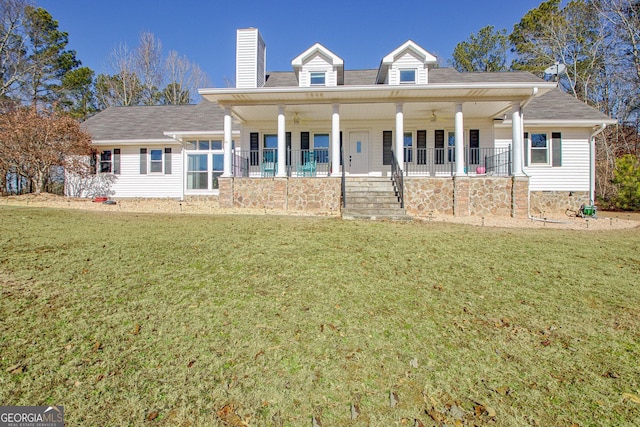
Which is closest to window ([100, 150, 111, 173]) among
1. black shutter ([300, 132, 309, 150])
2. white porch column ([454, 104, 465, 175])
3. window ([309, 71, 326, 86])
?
black shutter ([300, 132, 309, 150])

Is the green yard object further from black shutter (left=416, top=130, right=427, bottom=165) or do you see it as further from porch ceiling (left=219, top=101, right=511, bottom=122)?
black shutter (left=416, top=130, right=427, bottom=165)

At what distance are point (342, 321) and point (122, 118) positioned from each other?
20.0 metres

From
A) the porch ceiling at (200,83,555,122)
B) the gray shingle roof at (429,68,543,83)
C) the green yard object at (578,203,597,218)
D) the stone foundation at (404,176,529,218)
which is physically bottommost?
the green yard object at (578,203,597,218)

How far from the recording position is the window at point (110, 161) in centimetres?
1680

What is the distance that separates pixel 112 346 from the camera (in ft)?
8.81

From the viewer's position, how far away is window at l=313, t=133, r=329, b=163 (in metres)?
15.2

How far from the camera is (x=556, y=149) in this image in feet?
48.1

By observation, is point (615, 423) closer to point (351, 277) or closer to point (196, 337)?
point (351, 277)

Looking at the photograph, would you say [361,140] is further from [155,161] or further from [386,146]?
[155,161]

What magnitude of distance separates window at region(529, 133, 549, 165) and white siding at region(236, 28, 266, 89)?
12.8m

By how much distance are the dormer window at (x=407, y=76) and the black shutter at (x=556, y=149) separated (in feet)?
21.6

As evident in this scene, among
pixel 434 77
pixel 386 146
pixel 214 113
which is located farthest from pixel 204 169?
pixel 434 77

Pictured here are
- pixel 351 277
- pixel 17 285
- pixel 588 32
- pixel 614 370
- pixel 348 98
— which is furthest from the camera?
pixel 588 32

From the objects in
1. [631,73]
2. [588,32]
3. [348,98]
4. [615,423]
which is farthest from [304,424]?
[588,32]
